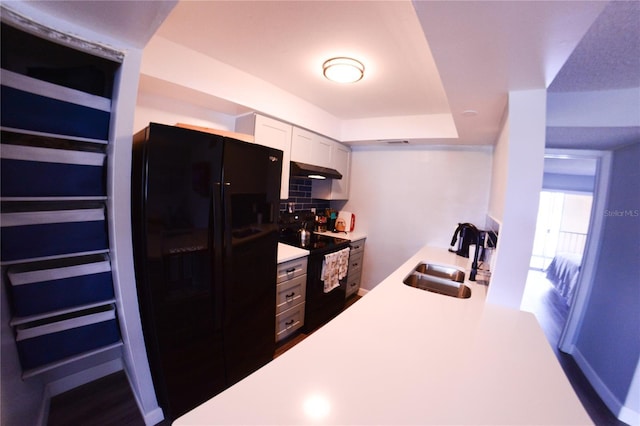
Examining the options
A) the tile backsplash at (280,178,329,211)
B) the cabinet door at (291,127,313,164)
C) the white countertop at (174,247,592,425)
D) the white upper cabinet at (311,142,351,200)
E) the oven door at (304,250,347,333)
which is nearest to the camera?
the white countertop at (174,247,592,425)

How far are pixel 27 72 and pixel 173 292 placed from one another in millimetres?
1162

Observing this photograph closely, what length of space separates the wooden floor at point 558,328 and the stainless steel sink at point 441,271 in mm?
1299

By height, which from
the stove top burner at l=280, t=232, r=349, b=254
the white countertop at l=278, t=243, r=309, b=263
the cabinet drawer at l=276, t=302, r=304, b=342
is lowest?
the cabinet drawer at l=276, t=302, r=304, b=342

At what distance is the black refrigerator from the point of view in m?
1.24

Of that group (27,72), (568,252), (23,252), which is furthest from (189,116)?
(568,252)

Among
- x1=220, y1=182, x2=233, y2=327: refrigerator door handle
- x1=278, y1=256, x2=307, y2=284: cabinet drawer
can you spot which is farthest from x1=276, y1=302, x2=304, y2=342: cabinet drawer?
x1=220, y1=182, x2=233, y2=327: refrigerator door handle

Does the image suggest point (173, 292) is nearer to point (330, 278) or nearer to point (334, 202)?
point (330, 278)

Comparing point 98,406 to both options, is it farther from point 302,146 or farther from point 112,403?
point 302,146

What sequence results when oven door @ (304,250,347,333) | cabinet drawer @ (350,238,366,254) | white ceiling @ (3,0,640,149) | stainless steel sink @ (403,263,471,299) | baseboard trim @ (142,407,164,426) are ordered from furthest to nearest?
cabinet drawer @ (350,238,366,254) → oven door @ (304,250,347,333) → stainless steel sink @ (403,263,471,299) → baseboard trim @ (142,407,164,426) → white ceiling @ (3,0,640,149)

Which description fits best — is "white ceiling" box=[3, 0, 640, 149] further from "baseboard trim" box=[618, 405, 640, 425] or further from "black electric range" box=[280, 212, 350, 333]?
"baseboard trim" box=[618, 405, 640, 425]

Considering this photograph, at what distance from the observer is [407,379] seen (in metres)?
0.75

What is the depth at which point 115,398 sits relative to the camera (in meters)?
1.58

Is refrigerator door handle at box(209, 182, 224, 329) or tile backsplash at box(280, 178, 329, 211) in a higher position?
tile backsplash at box(280, 178, 329, 211)

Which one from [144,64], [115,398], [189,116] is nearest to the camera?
[144,64]
